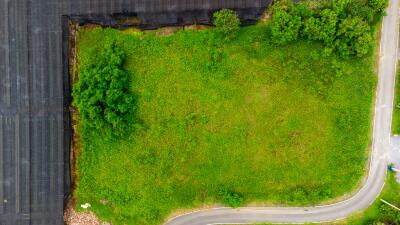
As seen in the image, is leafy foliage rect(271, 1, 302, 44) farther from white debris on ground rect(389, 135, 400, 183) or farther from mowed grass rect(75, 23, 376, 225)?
white debris on ground rect(389, 135, 400, 183)

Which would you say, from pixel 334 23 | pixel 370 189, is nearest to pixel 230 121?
pixel 334 23

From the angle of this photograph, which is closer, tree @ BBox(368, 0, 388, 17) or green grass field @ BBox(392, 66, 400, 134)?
tree @ BBox(368, 0, 388, 17)

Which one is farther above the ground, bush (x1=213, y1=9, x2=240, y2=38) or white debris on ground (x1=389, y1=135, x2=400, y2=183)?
bush (x1=213, y1=9, x2=240, y2=38)

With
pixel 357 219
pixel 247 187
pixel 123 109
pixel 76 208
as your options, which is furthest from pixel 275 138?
pixel 76 208

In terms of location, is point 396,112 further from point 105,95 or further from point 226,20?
point 105,95

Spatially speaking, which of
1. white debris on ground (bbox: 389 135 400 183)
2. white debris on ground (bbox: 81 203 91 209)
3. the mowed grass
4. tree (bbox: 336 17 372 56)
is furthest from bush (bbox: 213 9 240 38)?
white debris on ground (bbox: 81 203 91 209)

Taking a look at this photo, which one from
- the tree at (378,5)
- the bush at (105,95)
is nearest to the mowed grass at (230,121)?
the bush at (105,95)
